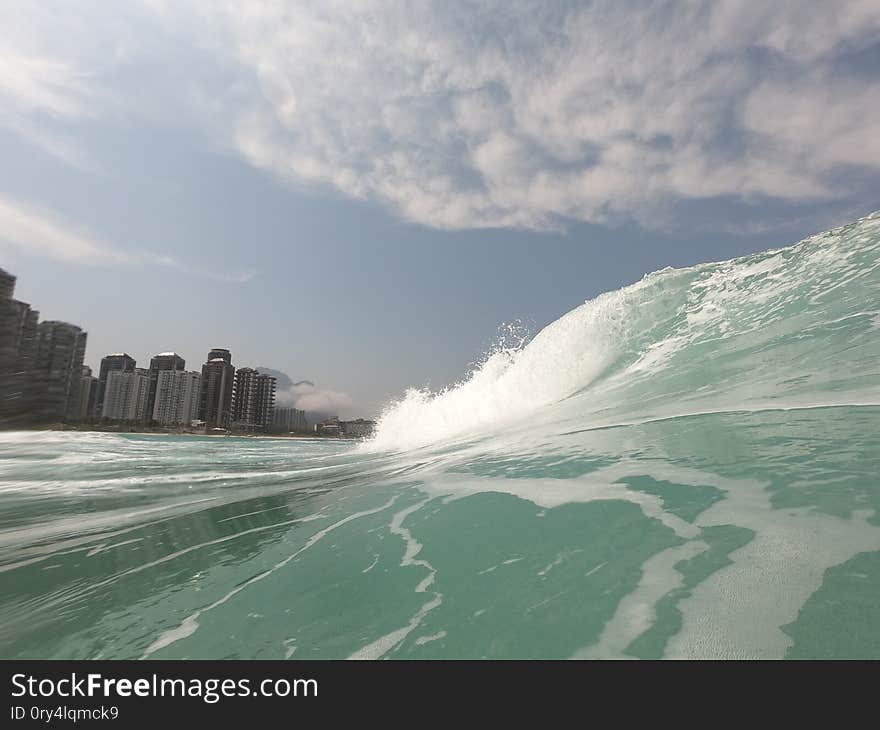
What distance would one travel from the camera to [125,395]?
243 feet

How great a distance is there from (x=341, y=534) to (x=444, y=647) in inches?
64.4

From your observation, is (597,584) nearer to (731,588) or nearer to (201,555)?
(731,588)

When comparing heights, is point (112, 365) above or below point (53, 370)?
above

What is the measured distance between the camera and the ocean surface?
1.58m

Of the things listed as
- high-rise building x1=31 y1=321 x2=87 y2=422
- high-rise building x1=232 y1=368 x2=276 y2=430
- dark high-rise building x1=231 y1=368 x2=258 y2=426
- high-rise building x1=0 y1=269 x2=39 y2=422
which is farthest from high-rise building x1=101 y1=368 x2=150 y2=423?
high-rise building x1=0 y1=269 x2=39 y2=422

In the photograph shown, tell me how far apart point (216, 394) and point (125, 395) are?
563 inches

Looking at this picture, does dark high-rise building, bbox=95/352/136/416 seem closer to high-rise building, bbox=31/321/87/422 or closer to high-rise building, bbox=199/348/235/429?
high-rise building, bbox=199/348/235/429

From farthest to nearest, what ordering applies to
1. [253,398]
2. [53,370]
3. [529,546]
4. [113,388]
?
[253,398]
[113,388]
[53,370]
[529,546]

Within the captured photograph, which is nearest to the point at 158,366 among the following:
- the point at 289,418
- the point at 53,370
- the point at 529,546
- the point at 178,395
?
the point at 178,395

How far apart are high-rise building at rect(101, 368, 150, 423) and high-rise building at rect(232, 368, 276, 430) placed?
1622 centimetres

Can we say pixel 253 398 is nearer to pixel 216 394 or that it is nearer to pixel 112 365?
pixel 216 394

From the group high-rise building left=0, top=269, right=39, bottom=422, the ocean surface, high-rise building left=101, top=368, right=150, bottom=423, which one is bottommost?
the ocean surface

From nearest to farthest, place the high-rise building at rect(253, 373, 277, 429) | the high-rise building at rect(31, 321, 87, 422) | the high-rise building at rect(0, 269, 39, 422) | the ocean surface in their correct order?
the ocean surface
the high-rise building at rect(0, 269, 39, 422)
the high-rise building at rect(31, 321, 87, 422)
the high-rise building at rect(253, 373, 277, 429)
